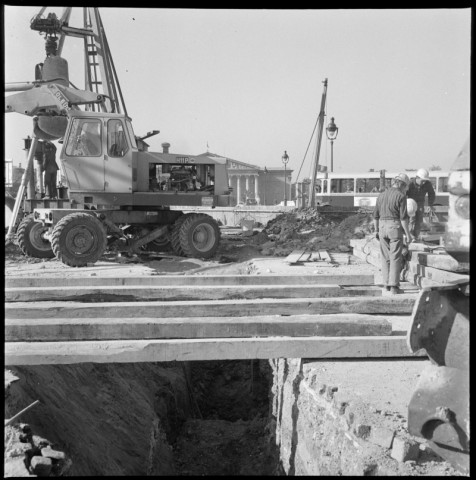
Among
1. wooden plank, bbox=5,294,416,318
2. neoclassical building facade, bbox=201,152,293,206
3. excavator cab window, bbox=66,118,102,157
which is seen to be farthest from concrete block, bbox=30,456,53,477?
neoclassical building facade, bbox=201,152,293,206

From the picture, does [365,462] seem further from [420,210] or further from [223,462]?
[420,210]

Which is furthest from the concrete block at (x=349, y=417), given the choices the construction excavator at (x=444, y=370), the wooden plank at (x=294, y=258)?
the wooden plank at (x=294, y=258)

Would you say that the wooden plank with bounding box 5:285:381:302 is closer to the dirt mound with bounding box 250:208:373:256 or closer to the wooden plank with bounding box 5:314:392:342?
the wooden plank with bounding box 5:314:392:342

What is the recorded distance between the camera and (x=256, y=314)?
16.4ft

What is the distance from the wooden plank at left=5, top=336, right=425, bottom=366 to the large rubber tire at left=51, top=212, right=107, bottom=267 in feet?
18.4

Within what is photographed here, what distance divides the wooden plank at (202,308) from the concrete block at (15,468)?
4.93 ft

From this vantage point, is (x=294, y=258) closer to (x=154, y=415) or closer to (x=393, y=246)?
(x=393, y=246)

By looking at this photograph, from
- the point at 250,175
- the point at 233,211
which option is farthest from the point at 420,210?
the point at 250,175

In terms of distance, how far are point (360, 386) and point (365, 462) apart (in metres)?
0.73

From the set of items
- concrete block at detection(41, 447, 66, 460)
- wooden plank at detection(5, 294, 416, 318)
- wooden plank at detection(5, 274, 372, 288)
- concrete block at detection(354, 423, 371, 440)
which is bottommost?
concrete block at detection(41, 447, 66, 460)

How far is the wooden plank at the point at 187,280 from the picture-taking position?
20.1 ft

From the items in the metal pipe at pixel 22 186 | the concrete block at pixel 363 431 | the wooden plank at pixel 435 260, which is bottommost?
the concrete block at pixel 363 431

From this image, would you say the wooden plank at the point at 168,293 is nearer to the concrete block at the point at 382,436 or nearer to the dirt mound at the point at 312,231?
the concrete block at the point at 382,436

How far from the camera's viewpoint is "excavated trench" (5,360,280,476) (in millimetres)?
4879
